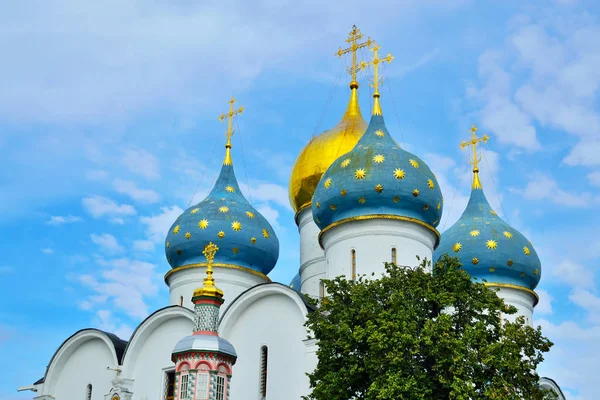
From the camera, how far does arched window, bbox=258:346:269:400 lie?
18.3 metres

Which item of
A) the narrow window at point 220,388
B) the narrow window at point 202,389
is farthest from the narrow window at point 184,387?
the narrow window at point 220,388

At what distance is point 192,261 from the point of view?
21609 mm

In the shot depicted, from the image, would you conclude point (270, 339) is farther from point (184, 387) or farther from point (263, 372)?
point (184, 387)

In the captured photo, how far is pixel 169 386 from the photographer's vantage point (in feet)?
64.3

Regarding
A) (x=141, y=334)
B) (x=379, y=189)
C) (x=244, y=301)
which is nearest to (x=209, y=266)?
(x=244, y=301)

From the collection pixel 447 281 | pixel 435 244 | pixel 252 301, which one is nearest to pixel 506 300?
pixel 435 244

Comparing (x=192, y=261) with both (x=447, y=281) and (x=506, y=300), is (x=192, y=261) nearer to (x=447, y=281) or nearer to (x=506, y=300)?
(x=506, y=300)

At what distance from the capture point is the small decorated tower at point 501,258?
21.9 meters

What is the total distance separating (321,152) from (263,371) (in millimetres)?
6471

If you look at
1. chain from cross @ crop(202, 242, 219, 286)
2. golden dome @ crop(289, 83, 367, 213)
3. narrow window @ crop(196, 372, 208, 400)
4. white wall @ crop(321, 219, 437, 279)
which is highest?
golden dome @ crop(289, 83, 367, 213)

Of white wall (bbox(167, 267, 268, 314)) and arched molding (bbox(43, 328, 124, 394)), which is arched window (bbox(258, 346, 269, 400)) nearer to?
white wall (bbox(167, 267, 268, 314))

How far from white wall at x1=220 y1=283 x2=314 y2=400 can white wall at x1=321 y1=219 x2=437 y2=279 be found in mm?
1174

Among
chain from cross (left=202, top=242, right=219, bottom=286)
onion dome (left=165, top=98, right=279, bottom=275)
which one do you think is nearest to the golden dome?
onion dome (left=165, top=98, right=279, bottom=275)

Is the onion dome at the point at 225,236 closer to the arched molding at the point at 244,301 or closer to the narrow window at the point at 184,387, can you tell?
the arched molding at the point at 244,301
